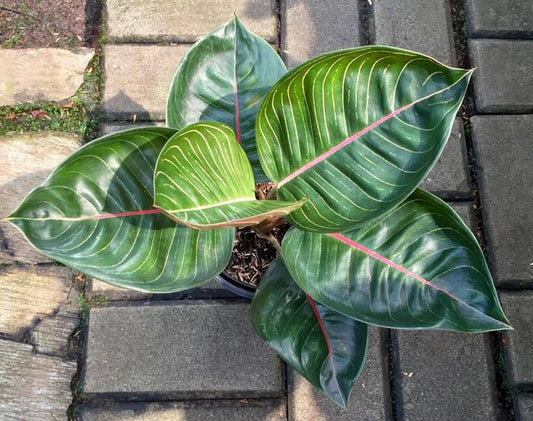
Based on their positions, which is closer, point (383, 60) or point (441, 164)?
point (383, 60)

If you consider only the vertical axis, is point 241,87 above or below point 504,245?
above

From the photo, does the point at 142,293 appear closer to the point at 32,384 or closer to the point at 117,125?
the point at 32,384

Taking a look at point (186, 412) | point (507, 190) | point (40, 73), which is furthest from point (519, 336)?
point (40, 73)

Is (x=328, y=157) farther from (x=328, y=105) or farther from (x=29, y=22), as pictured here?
(x=29, y=22)

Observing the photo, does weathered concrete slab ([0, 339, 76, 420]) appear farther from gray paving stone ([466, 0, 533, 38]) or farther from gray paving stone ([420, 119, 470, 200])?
gray paving stone ([466, 0, 533, 38])

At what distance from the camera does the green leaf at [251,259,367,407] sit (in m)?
1.09

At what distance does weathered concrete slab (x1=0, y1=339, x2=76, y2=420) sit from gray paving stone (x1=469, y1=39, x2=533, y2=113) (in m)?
1.46

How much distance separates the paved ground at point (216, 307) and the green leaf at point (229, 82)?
0.64m

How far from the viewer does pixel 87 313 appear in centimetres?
161

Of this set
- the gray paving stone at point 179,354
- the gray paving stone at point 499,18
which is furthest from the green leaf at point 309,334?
the gray paving stone at point 499,18

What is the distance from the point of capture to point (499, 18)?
1885 mm

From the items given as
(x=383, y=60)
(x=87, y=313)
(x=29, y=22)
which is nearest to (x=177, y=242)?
(x=383, y=60)

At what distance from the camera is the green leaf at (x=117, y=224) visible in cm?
89

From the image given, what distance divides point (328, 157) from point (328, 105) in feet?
0.29
